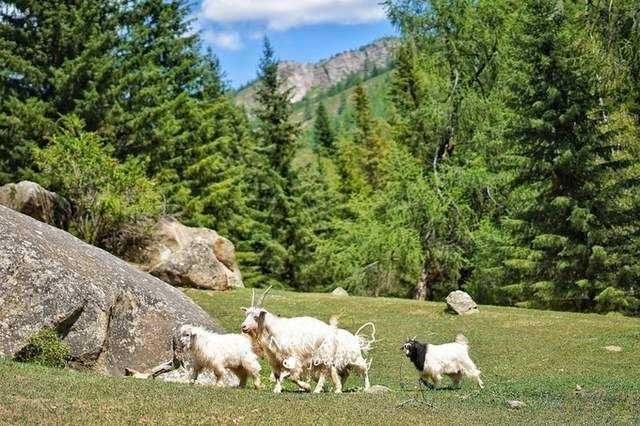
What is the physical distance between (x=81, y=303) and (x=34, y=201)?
16637 mm

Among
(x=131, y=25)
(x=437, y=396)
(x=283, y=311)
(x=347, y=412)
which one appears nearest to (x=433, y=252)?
(x=283, y=311)

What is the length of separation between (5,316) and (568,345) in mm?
15410

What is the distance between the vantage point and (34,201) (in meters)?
30.5

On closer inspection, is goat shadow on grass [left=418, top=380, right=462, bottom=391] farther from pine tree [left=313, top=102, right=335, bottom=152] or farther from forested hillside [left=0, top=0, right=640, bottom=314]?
pine tree [left=313, top=102, right=335, bottom=152]

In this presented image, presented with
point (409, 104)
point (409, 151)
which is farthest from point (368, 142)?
point (409, 151)

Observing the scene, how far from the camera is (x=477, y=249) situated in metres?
40.2

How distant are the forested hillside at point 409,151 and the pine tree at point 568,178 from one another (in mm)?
97

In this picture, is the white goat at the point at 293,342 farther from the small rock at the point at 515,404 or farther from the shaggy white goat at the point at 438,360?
the small rock at the point at 515,404

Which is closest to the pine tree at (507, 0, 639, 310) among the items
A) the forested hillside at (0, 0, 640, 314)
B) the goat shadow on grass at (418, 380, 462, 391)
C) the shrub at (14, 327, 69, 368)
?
the forested hillside at (0, 0, 640, 314)

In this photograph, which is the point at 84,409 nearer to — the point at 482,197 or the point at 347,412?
the point at 347,412

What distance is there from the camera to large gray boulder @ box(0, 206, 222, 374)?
48.6 feet

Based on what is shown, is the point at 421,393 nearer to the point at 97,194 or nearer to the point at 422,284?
the point at 97,194

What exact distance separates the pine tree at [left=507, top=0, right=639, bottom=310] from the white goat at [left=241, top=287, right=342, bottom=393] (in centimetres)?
2190

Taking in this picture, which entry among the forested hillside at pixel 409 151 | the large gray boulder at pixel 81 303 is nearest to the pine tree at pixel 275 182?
the forested hillside at pixel 409 151
